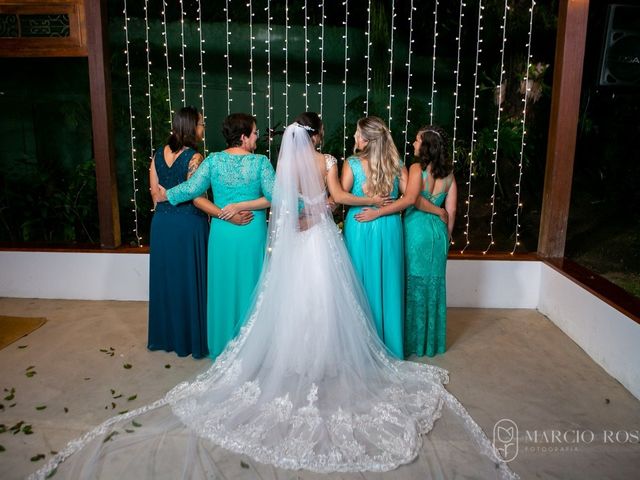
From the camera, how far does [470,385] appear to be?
3.04 metres

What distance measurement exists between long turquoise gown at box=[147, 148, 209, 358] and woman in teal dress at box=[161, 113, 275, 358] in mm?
126

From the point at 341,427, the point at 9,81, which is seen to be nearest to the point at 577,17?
the point at 341,427

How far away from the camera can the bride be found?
2248 millimetres

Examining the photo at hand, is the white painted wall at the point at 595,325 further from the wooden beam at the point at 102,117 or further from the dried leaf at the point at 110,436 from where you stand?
the wooden beam at the point at 102,117

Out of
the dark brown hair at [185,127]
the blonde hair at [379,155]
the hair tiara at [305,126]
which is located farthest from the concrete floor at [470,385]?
the hair tiara at [305,126]

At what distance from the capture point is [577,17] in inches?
159

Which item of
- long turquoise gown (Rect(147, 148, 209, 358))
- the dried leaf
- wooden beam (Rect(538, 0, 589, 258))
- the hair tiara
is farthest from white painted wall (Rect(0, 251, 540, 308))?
the dried leaf

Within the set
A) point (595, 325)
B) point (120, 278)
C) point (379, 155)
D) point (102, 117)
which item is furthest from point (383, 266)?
point (102, 117)

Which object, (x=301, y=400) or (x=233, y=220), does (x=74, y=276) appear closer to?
(x=233, y=220)

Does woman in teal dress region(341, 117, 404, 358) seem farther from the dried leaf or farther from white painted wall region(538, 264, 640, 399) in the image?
the dried leaf

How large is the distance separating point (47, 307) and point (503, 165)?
207 inches

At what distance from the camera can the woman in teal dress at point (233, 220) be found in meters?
3.04

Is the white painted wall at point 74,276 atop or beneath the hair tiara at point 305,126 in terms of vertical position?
beneath

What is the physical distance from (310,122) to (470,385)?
1.73m
